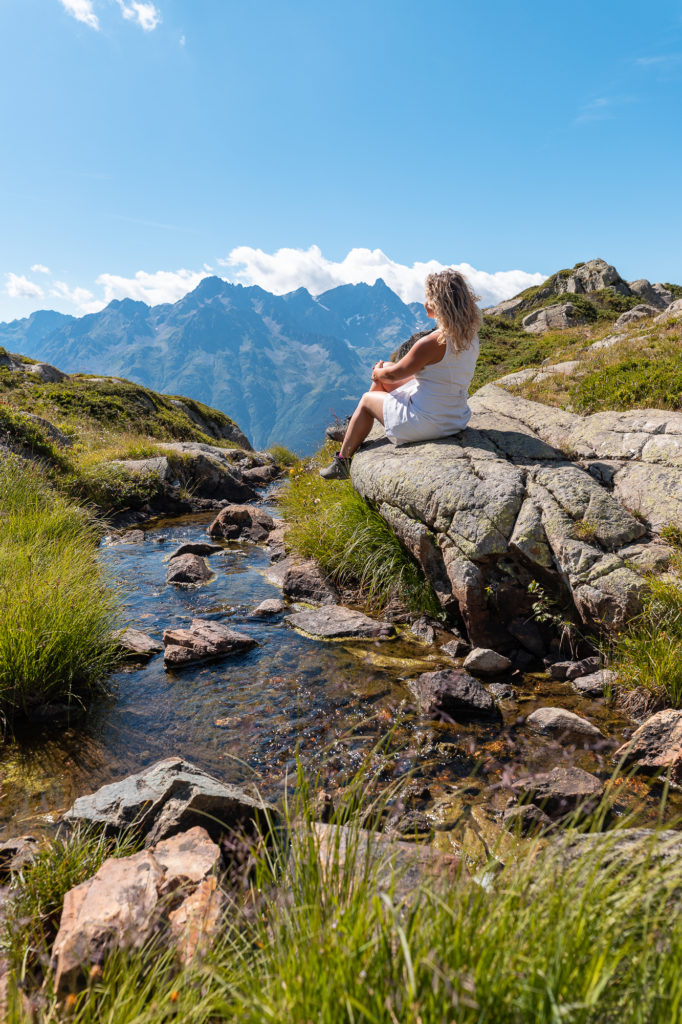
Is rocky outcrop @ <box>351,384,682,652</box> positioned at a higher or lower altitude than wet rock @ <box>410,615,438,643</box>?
higher

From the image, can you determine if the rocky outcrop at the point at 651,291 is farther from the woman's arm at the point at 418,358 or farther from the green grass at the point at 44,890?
the green grass at the point at 44,890

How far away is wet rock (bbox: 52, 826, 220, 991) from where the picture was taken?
7.89 feet

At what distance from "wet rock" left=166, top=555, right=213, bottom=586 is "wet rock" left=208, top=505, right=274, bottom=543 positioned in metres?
2.98

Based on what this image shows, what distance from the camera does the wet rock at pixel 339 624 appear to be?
7734 millimetres

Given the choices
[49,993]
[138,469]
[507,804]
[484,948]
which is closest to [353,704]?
[507,804]

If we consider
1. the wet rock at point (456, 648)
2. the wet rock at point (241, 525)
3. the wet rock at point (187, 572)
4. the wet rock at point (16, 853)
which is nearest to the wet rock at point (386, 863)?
the wet rock at point (16, 853)

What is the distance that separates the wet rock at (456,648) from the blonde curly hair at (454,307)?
4.30 metres

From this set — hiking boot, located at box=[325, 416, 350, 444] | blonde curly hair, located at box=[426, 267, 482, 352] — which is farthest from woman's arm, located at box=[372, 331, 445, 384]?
hiking boot, located at box=[325, 416, 350, 444]

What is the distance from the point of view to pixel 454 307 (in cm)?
808

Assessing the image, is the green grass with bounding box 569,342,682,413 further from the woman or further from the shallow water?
the shallow water

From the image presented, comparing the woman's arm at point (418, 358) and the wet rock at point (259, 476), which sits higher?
the woman's arm at point (418, 358)

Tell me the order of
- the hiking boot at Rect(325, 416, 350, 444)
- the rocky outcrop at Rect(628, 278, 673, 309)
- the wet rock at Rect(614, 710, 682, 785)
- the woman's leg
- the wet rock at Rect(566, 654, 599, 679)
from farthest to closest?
the rocky outcrop at Rect(628, 278, 673, 309), the hiking boot at Rect(325, 416, 350, 444), the woman's leg, the wet rock at Rect(566, 654, 599, 679), the wet rock at Rect(614, 710, 682, 785)

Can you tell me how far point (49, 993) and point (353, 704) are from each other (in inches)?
158

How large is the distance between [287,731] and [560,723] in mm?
2605
